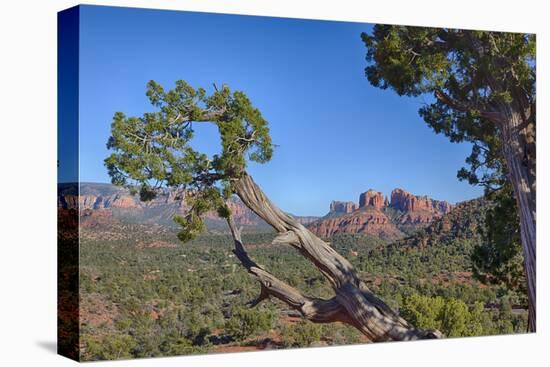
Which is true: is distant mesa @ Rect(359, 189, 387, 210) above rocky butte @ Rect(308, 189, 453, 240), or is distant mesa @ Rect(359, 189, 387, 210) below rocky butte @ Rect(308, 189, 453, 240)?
above

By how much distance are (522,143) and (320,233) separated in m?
3.04

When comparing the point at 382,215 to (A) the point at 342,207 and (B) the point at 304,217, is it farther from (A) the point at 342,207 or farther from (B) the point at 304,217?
(B) the point at 304,217

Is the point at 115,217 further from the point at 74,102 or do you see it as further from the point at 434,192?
the point at 434,192

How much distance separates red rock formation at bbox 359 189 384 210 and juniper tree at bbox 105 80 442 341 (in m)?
0.68

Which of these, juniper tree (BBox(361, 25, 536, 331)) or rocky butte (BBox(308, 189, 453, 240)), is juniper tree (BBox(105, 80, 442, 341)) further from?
juniper tree (BBox(361, 25, 536, 331))

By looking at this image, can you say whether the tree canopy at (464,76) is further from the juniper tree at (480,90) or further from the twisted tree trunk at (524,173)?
the twisted tree trunk at (524,173)

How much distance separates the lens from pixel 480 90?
1345cm

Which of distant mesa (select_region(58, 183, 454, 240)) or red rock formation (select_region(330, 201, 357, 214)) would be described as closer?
distant mesa (select_region(58, 183, 454, 240))

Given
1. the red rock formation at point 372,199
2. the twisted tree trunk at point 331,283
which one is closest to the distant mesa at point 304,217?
the red rock formation at point 372,199

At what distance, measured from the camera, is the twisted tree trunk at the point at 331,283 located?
39.8 ft

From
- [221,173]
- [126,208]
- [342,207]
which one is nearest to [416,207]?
[342,207]

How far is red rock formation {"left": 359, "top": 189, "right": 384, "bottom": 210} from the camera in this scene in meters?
12.7

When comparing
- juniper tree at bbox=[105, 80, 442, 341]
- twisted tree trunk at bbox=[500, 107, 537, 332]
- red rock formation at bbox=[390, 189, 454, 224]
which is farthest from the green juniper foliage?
twisted tree trunk at bbox=[500, 107, 537, 332]

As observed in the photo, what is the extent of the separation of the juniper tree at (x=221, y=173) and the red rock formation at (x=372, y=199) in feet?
2.22
